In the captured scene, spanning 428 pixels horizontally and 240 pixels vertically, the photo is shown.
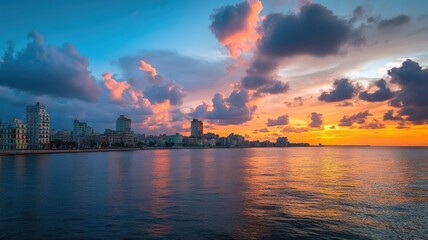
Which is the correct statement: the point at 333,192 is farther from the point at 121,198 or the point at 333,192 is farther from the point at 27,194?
the point at 27,194

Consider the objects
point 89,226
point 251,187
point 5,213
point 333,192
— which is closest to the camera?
point 89,226

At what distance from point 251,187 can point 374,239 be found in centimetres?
2844

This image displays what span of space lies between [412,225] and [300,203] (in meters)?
12.5

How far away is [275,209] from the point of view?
36062 millimetres

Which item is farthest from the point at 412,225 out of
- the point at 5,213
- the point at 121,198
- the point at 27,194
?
the point at 27,194

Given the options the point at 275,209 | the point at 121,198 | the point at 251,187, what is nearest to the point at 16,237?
the point at 121,198

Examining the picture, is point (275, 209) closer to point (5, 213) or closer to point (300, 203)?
point (300, 203)

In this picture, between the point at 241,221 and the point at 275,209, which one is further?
the point at 275,209

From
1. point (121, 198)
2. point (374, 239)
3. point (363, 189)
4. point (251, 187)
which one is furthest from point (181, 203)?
point (363, 189)

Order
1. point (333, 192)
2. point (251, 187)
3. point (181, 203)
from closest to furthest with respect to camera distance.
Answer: point (181, 203) < point (333, 192) < point (251, 187)

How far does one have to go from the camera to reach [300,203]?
39.7 m

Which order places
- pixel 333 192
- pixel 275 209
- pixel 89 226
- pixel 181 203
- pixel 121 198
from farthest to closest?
pixel 333 192 → pixel 121 198 → pixel 181 203 → pixel 275 209 → pixel 89 226

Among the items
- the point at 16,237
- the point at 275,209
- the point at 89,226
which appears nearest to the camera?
the point at 16,237

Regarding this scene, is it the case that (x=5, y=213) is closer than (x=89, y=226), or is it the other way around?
(x=89, y=226)
